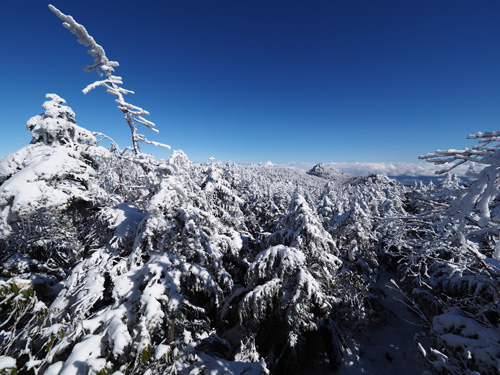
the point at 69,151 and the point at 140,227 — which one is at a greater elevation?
the point at 69,151

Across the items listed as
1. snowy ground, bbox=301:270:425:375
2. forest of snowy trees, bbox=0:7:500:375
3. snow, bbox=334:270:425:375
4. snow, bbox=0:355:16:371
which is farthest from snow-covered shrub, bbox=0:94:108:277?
snow, bbox=334:270:425:375

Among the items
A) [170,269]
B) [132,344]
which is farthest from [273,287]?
[132,344]

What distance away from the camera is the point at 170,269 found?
16.5ft

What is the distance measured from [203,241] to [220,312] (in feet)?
10.9

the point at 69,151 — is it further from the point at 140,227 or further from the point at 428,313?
the point at 428,313

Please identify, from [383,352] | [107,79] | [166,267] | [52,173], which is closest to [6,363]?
[166,267]

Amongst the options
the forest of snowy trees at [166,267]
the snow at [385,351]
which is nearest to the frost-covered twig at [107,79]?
the forest of snowy trees at [166,267]

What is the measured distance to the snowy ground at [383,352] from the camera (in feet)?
36.9

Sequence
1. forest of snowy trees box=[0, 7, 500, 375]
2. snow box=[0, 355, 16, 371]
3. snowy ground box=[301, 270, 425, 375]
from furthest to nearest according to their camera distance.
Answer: snowy ground box=[301, 270, 425, 375] < forest of snowy trees box=[0, 7, 500, 375] < snow box=[0, 355, 16, 371]

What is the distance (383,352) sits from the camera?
41.3 feet

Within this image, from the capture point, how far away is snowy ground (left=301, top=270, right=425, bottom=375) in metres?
11.3

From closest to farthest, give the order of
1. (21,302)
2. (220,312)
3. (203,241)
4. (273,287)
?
(21,302), (203,241), (273,287), (220,312)

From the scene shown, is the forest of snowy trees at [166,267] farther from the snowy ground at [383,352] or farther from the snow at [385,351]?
the snow at [385,351]

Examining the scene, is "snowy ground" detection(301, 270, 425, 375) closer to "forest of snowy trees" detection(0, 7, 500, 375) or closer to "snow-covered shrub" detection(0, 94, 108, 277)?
"forest of snowy trees" detection(0, 7, 500, 375)
